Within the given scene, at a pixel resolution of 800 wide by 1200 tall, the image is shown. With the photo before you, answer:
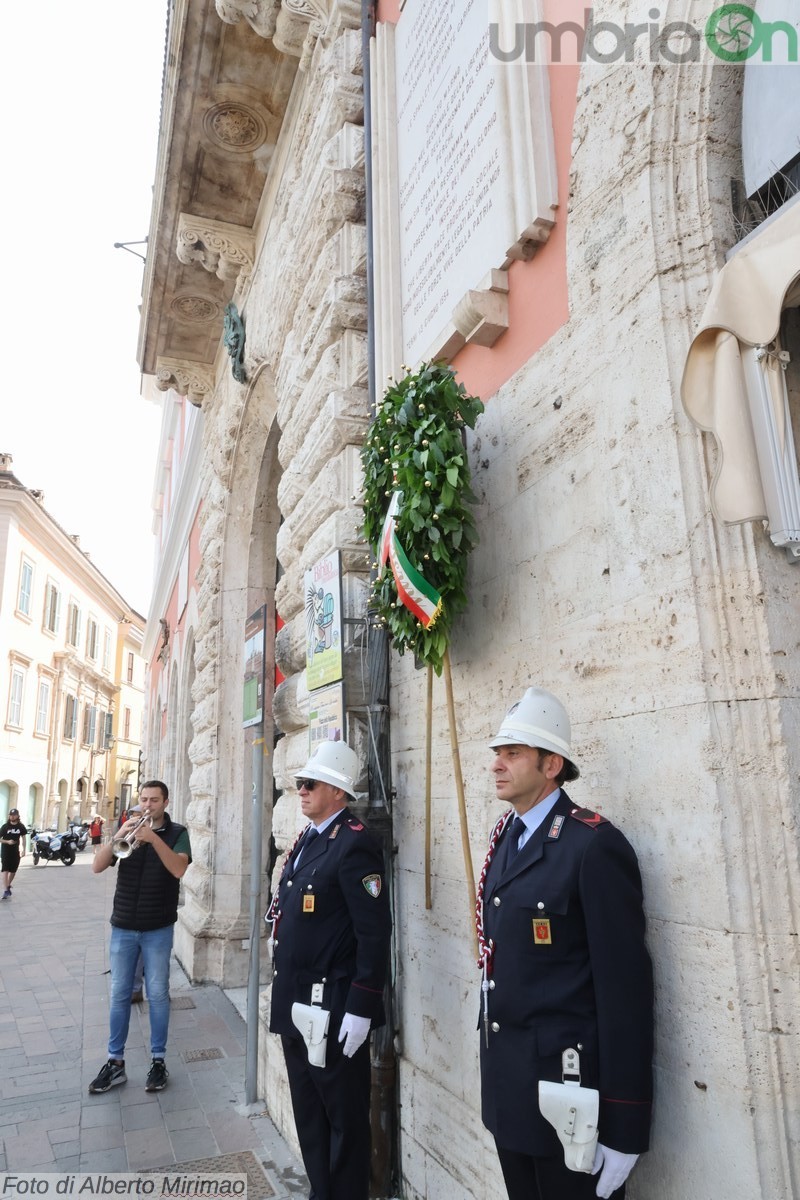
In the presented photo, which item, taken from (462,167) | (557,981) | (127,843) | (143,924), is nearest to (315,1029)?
(557,981)

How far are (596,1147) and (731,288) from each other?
7.23 ft

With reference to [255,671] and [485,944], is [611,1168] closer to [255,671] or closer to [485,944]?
[485,944]

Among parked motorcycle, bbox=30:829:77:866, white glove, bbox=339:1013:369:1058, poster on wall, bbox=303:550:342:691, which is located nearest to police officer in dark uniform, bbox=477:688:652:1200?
white glove, bbox=339:1013:369:1058

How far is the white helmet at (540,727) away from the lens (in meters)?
2.46

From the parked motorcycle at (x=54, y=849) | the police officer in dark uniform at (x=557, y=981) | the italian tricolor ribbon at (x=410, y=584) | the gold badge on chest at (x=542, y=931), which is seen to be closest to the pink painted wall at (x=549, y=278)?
the italian tricolor ribbon at (x=410, y=584)

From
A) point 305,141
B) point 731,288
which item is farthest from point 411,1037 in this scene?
point 305,141

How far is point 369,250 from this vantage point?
4.84 metres

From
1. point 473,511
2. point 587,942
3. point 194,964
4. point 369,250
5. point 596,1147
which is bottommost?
point 194,964

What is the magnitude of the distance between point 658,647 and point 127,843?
4219mm

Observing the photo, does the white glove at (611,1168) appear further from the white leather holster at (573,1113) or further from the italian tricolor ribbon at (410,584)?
the italian tricolor ribbon at (410,584)

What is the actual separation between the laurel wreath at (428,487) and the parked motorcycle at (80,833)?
29.0 m

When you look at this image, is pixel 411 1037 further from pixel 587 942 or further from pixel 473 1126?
pixel 587 942

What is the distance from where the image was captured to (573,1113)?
6.79 ft

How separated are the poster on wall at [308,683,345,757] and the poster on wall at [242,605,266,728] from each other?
2.04 ft
